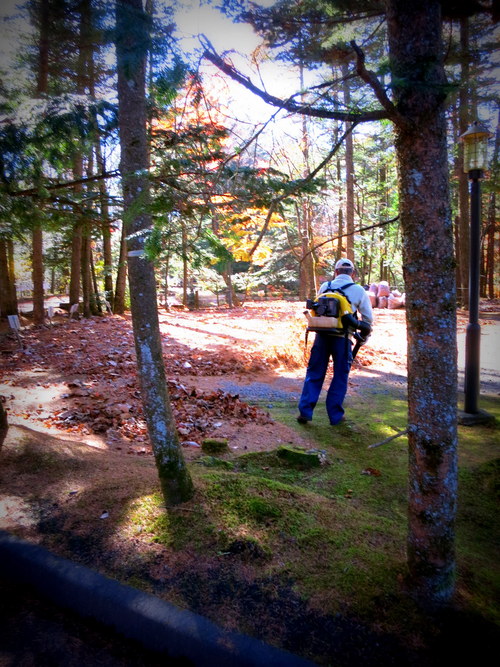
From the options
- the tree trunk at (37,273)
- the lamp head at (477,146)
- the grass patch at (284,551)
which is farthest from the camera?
the tree trunk at (37,273)

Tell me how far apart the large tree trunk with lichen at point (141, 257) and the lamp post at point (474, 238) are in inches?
194

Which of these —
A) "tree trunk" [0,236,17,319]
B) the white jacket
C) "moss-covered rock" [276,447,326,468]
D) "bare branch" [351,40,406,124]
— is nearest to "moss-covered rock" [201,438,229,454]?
"moss-covered rock" [276,447,326,468]

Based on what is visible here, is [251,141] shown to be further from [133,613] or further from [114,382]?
[114,382]

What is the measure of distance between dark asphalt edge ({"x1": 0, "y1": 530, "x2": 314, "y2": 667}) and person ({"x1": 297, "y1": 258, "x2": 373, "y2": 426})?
12.5 ft

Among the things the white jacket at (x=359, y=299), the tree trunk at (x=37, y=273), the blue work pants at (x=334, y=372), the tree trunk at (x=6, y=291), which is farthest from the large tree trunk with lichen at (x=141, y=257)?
the tree trunk at (x=6, y=291)

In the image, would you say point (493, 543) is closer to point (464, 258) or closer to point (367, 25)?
point (367, 25)

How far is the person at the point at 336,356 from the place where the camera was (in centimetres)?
545

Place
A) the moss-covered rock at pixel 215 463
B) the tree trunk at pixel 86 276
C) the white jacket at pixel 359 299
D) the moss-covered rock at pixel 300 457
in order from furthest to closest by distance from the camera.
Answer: the tree trunk at pixel 86 276
the white jacket at pixel 359 299
the moss-covered rock at pixel 300 457
the moss-covered rock at pixel 215 463

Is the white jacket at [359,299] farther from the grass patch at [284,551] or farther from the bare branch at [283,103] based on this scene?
the bare branch at [283,103]

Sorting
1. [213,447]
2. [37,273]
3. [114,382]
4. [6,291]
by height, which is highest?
[37,273]

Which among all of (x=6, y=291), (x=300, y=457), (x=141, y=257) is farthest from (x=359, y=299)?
(x=6, y=291)

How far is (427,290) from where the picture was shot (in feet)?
6.63

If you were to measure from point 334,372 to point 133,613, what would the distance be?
4138 millimetres

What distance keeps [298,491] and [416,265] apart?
85.1 inches
